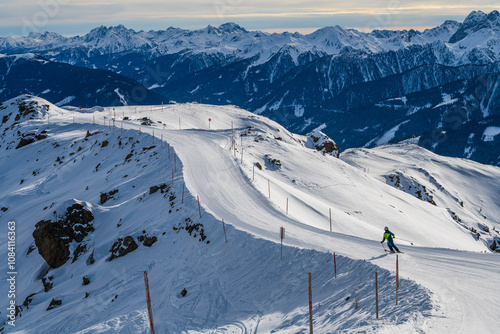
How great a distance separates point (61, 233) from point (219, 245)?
14062 mm

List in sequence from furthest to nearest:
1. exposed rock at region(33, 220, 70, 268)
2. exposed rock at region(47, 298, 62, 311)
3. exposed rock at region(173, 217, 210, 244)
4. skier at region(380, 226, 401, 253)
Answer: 1. exposed rock at region(33, 220, 70, 268)
2. exposed rock at region(173, 217, 210, 244)
3. exposed rock at region(47, 298, 62, 311)
4. skier at region(380, 226, 401, 253)

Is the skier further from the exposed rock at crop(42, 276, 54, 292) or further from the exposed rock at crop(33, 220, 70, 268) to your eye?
the exposed rock at crop(33, 220, 70, 268)

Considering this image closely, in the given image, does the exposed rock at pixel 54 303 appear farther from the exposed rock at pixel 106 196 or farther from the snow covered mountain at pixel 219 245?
the exposed rock at pixel 106 196

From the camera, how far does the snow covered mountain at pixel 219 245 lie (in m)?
16.9

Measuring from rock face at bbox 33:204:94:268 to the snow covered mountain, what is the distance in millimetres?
98

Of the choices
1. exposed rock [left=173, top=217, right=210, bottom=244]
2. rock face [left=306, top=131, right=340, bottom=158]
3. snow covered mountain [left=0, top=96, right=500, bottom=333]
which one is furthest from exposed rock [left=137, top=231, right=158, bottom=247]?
rock face [left=306, top=131, right=340, bottom=158]

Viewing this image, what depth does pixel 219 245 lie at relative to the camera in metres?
23.7

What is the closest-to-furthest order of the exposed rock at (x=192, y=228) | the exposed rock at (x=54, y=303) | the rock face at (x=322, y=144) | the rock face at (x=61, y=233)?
1. the exposed rock at (x=54, y=303)
2. the exposed rock at (x=192, y=228)
3. the rock face at (x=61, y=233)
4. the rock face at (x=322, y=144)

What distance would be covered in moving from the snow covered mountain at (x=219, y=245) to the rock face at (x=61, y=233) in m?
0.10

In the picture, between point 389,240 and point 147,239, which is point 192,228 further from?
point 389,240

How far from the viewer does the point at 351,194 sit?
46.3m

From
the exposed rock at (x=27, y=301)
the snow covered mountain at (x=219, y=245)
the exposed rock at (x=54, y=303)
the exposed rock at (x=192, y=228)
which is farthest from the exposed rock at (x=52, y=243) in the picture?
the exposed rock at (x=192, y=228)

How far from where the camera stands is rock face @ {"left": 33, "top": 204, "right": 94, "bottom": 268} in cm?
2825

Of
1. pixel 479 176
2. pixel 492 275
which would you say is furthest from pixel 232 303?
pixel 479 176
